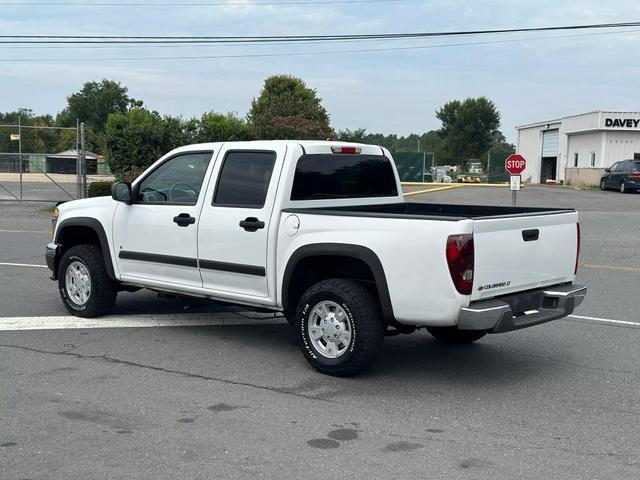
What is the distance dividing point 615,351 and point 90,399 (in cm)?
471

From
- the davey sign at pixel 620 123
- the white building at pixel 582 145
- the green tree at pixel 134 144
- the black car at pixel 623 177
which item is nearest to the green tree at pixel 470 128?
the white building at pixel 582 145

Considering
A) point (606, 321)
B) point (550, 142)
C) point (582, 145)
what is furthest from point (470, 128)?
point (606, 321)

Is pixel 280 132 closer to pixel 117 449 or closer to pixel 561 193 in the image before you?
pixel 561 193

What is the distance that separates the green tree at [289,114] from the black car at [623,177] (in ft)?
46.9

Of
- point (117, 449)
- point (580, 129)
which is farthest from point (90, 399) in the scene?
point (580, 129)

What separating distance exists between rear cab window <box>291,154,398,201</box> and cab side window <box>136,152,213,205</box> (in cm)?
105

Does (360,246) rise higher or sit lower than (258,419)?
higher

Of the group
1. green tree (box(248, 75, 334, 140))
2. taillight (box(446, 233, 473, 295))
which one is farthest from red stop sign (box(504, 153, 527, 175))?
green tree (box(248, 75, 334, 140))

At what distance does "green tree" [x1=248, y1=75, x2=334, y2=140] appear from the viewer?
126 ft

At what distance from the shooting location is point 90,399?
17.7 feet

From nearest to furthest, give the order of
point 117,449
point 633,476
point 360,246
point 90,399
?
point 633,476
point 117,449
point 90,399
point 360,246

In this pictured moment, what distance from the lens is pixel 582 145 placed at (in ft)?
159

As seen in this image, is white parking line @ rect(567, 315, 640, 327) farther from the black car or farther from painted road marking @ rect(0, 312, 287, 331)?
the black car

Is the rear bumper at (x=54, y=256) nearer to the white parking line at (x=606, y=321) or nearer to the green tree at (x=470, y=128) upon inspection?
the white parking line at (x=606, y=321)
